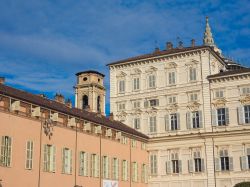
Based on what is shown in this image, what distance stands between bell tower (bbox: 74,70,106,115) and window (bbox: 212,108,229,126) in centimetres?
2641

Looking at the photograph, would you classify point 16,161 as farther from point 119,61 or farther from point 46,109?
point 119,61

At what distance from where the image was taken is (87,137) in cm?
4372

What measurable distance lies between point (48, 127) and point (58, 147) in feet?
7.49

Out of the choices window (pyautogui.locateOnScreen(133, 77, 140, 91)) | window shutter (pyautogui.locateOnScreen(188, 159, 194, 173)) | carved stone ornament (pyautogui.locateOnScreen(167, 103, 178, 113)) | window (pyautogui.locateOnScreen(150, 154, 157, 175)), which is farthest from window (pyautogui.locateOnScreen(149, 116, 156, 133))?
window shutter (pyautogui.locateOnScreen(188, 159, 194, 173))

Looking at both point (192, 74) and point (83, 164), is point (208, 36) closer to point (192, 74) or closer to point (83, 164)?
point (192, 74)

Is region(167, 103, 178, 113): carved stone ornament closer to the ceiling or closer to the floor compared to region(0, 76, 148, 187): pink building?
closer to the ceiling

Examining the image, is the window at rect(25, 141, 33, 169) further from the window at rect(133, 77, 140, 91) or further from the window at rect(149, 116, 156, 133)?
the window at rect(133, 77, 140, 91)

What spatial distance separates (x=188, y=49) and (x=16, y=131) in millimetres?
28568

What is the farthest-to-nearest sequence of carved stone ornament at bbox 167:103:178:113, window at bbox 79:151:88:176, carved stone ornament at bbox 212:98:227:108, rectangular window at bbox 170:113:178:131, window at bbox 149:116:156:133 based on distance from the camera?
1. window at bbox 149:116:156:133
2. carved stone ornament at bbox 167:103:178:113
3. rectangular window at bbox 170:113:178:131
4. carved stone ornament at bbox 212:98:227:108
5. window at bbox 79:151:88:176

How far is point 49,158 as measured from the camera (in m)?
37.8

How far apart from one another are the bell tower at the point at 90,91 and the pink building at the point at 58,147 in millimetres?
24100

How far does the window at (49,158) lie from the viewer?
37.3m

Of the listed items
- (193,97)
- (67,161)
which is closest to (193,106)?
(193,97)

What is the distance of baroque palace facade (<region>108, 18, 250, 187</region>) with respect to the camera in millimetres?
51844
